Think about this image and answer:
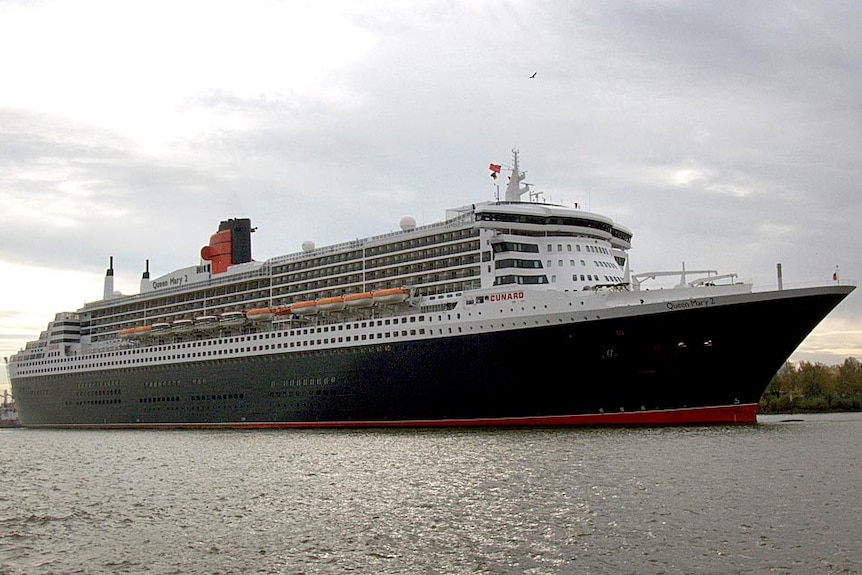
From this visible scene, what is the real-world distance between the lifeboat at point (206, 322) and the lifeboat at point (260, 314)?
351 cm

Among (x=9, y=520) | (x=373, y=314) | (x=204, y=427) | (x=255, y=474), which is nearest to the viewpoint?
(x=9, y=520)

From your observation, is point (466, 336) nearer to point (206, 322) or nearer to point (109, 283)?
point (206, 322)

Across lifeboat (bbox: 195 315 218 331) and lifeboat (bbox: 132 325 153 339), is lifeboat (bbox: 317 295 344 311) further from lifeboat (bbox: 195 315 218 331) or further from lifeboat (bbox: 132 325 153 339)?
lifeboat (bbox: 132 325 153 339)

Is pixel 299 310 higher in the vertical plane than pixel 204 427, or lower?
higher

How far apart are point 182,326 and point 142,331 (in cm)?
542

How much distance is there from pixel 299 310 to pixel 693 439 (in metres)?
26.2

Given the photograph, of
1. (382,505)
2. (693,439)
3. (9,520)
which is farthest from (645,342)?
(9,520)

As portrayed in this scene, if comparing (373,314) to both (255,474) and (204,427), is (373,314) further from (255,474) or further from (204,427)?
(255,474)

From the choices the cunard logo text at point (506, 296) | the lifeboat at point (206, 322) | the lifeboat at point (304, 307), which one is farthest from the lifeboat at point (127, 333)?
the cunard logo text at point (506, 296)

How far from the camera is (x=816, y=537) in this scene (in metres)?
16.2

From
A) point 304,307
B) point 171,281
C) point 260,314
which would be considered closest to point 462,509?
point 304,307

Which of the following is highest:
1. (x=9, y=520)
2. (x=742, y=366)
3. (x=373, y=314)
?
(x=373, y=314)

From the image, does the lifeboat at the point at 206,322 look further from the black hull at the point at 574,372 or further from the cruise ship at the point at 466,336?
the black hull at the point at 574,372

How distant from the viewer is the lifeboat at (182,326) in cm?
5838
